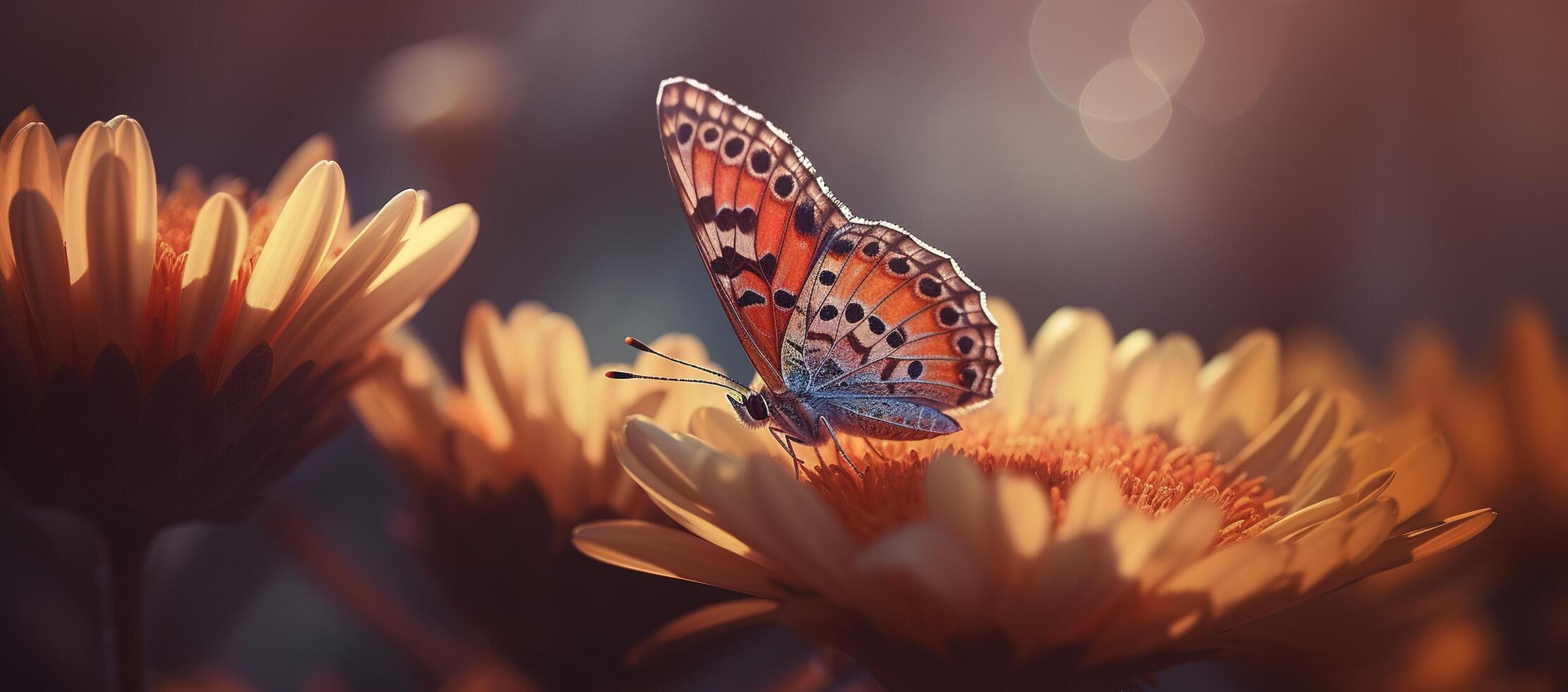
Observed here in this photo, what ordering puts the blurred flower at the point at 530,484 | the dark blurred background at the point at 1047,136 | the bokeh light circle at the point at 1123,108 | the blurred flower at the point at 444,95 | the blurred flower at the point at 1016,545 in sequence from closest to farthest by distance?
the blurred flower at the point at 1016,545, the blurred flower at the point at 530,484, the blurred flower at the point at 444,95, the dark blurred background at the point at 1047,136, the bokeh light circle at the point at 1123,108

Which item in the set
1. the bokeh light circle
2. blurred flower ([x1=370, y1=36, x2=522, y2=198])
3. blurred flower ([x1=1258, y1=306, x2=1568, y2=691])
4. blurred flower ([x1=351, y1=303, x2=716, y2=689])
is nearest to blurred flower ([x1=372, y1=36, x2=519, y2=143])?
blurred flower ([x1=370, y1=36, x2=522, y2=198])

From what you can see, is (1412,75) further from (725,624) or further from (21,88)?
(21,88)

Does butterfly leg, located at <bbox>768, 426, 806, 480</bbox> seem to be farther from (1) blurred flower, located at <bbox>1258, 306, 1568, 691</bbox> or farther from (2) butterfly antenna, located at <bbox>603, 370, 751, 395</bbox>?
(1) blurred flower, located at <bbox>1258, 306, 1568, 691</bbox>

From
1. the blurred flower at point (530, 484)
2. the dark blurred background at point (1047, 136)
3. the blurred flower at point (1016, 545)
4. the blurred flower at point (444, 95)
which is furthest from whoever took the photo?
the dark blurred background at point (1047, 136)

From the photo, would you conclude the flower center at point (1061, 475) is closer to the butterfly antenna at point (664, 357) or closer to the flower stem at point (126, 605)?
the butterfly antenna at point (664, 357)

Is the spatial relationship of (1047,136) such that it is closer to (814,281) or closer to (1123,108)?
(1123,108)

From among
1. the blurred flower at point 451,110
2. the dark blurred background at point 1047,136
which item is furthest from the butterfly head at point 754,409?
the dark blurred background at point 1047,136

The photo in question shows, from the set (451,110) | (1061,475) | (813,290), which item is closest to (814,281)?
(813,290)
